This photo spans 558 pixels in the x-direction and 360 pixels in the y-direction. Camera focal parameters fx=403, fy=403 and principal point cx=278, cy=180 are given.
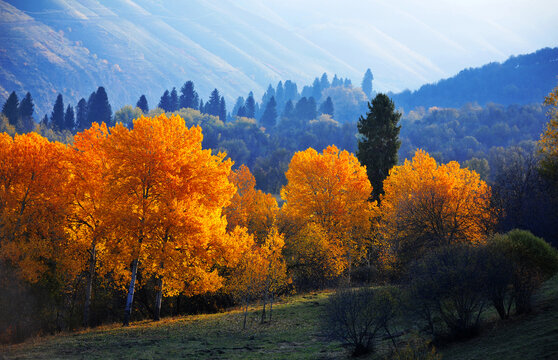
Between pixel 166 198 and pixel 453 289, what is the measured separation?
53.0 ft

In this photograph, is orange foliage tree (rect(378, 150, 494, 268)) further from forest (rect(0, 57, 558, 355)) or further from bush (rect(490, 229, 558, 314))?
bush (rect(490, 229, 558, 314))

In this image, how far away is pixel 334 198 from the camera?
3969 centimetres

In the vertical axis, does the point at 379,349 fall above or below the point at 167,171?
below

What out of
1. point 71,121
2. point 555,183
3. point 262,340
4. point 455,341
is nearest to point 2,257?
point 262,340

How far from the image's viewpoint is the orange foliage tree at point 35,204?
25.7 meters

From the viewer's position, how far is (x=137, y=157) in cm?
2356

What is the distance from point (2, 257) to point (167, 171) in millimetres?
11315

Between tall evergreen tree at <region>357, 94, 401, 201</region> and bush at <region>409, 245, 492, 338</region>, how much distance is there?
92.6 ft

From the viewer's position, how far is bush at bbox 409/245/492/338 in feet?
49.1

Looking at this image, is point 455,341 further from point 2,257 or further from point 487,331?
point 2,257

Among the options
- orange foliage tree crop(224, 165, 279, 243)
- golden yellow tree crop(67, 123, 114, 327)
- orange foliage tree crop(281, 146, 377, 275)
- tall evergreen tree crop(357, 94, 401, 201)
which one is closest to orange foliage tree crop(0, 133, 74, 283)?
golden yellow tree crop(67, 123, 114, 327)

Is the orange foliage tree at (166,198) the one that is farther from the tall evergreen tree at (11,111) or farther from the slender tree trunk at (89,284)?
the tall evergreen tree at (11,111)

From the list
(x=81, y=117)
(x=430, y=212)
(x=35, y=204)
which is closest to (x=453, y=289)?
(x=430, y=212)

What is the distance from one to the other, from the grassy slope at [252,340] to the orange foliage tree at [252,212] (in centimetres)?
1837
